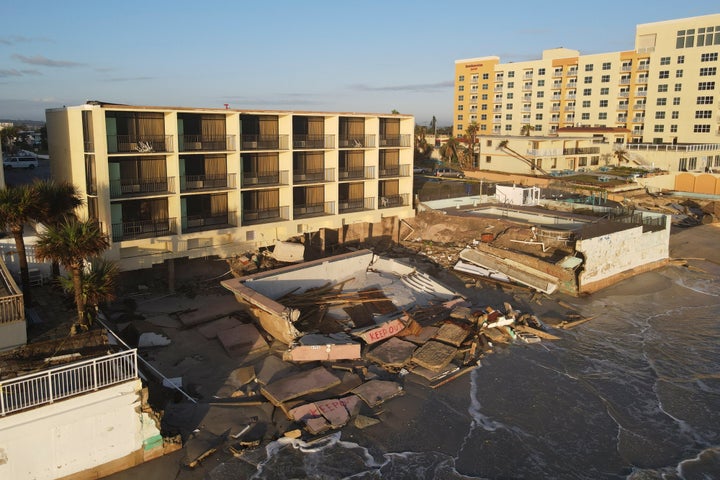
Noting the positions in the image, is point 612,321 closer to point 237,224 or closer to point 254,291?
point 254,291

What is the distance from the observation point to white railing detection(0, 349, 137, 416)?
13531mm

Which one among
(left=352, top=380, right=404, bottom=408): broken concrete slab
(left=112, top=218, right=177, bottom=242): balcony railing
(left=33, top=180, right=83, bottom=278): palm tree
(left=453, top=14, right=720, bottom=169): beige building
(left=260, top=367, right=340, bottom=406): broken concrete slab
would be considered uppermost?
(left=453, top=14, right=720, bottom=169): beige building

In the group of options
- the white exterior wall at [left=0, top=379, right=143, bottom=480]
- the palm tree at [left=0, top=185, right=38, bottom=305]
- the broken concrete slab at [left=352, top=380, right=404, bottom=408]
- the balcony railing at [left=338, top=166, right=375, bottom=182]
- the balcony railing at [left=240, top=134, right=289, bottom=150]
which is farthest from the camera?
the balcony railing at [left=338, top=166, right=375, bottom=182]

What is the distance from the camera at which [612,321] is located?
27.9m

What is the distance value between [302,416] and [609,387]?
1146 centimetres

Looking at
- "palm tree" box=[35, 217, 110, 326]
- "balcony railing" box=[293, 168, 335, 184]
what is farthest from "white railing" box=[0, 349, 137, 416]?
"balcony railing" box=[293, 168, 335, 184]

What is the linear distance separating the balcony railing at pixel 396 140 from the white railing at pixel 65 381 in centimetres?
2958

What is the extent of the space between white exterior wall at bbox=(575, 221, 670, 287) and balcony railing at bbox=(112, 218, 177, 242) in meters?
22.9

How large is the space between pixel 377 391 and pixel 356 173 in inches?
926

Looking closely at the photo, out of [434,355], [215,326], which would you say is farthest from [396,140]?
[434,355]

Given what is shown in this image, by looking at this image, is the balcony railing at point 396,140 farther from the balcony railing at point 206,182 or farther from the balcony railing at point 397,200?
the balcony railing at point 206,182

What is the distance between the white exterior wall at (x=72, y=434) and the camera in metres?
13.4

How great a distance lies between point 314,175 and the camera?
127 ft

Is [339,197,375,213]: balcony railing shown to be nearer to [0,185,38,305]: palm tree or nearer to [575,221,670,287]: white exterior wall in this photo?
[575,221,670,287]: white exterior wall
